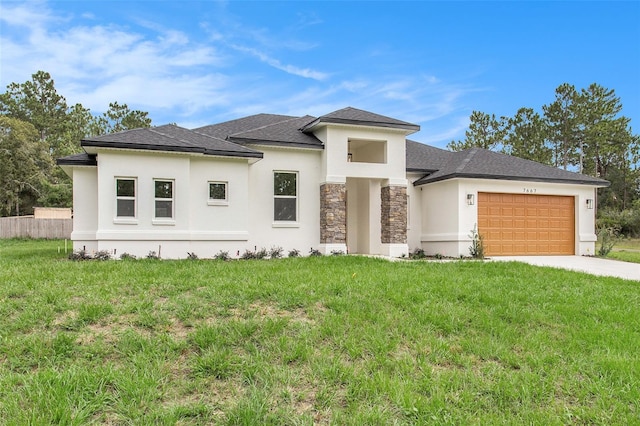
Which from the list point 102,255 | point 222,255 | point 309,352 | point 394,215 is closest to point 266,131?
point 222,255

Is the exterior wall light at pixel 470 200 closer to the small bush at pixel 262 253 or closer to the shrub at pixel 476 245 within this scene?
the shrub at pixel 476 245

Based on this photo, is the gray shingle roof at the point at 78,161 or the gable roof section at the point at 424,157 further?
the gable roof section at the point at 424,157

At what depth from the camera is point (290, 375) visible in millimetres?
4914

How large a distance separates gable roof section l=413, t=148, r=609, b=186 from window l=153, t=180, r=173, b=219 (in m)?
9.71

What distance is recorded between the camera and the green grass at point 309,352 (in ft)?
14.2

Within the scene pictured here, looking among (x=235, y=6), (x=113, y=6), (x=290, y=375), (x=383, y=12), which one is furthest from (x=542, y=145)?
(x=290, y=375)

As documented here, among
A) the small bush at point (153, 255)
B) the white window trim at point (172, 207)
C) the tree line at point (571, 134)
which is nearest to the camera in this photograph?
the small bush at point (153, 255)

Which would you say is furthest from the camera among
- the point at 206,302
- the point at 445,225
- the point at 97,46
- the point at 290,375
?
the point at 445,225

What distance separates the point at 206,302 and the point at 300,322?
1.64 metres

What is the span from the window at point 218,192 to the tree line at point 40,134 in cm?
2544

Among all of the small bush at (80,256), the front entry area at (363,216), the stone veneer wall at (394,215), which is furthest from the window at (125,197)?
the stone veneer wall at (394,215)

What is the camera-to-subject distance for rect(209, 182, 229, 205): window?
49.7 ft

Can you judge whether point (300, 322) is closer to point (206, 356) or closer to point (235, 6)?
point (206, 356)

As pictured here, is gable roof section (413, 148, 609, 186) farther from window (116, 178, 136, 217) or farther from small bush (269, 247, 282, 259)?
window (116, 178, 136, 217)
